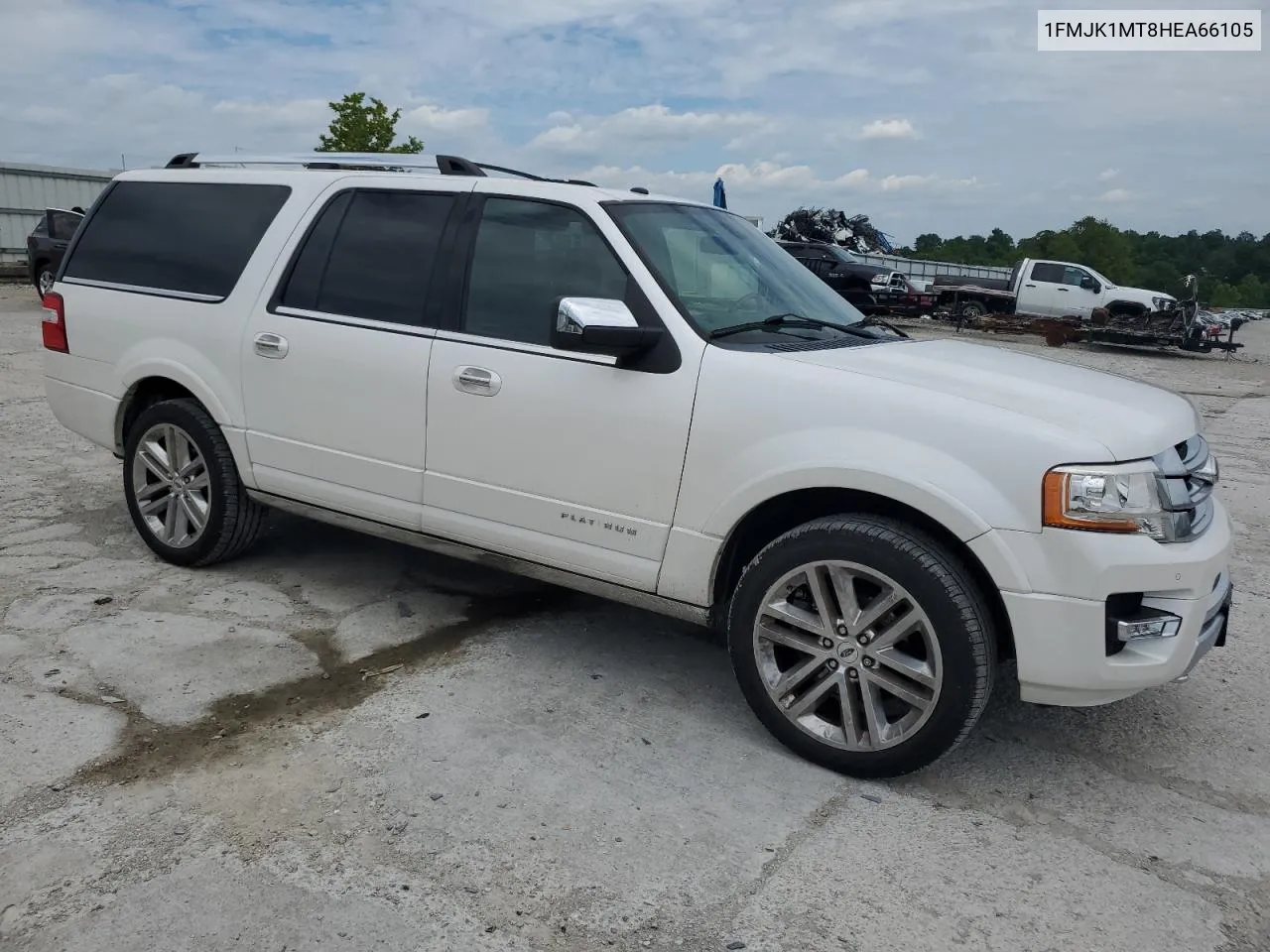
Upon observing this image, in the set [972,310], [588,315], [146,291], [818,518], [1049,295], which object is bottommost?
[972,310]

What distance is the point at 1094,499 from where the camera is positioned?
290 centimetres

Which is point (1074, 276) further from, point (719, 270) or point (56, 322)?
point (56, 322)

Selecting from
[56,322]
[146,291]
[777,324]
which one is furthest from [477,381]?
[56,322]

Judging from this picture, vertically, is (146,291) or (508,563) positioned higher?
(146,291)

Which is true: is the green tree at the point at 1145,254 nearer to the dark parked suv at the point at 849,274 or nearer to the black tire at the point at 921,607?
the dark parked suv at the point at 849,274

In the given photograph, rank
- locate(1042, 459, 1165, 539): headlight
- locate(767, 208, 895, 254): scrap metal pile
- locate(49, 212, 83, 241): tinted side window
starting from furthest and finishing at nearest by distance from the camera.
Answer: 1. locate(767, 208, 895, 254): scrap metal pile
2. locate(49, 212, 83, 241): tinted side window
3. locate(1042, 459, 1165, 539): headlight

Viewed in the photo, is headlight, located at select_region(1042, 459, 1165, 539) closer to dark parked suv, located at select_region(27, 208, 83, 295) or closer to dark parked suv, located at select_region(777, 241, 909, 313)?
dark parked suv, located at select_region(27, 208, 83, 295)

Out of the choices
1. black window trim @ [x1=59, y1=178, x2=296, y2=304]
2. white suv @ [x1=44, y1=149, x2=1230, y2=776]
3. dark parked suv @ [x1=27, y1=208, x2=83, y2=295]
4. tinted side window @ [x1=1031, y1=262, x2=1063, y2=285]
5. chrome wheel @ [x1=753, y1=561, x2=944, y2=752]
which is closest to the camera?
white suv @ [x1=44, y1=149, x2=1230, y2=776]

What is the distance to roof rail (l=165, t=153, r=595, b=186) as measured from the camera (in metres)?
4.46

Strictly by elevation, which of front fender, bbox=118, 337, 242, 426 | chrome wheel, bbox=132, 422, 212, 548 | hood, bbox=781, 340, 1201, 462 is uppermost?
hood, bbox=781, 340, 1201, 462

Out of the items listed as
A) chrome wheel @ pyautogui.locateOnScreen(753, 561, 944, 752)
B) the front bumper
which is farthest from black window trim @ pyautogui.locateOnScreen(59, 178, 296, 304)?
the front bumper

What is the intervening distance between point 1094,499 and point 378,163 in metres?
3.35

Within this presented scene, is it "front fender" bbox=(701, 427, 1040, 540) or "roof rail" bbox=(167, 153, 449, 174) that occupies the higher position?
"roof rail" bbox=(167, 153, 449, 174)

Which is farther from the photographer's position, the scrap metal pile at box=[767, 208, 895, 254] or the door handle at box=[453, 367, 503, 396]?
the scrap metal pile at box=[767, 208, 895, 254]
